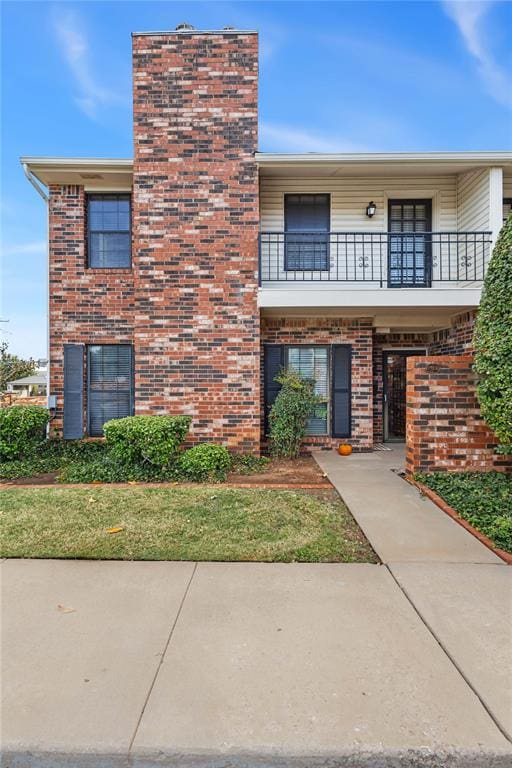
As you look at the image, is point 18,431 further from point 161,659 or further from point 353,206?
point 353,206

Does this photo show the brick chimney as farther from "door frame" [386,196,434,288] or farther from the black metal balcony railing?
"door frame" [386,196,434,288]

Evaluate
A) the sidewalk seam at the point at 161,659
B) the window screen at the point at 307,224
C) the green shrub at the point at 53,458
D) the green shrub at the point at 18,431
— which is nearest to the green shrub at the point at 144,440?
the green shrub at the point at 53,458

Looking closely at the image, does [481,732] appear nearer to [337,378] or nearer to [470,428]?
[470,428]

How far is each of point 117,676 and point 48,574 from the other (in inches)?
57.8

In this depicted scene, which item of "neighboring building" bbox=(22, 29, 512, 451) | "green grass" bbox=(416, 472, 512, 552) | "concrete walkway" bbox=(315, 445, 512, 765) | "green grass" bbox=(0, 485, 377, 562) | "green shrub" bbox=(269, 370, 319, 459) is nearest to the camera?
"concrete walkway" bbox=(315, 445, 512, 765)

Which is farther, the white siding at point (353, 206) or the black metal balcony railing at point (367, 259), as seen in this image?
the white siding at point (353, 206)

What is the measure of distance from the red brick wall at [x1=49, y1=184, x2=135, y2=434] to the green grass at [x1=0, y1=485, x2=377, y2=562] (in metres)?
3.52

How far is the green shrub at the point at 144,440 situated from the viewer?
20.3 feet

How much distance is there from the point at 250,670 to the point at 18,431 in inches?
247

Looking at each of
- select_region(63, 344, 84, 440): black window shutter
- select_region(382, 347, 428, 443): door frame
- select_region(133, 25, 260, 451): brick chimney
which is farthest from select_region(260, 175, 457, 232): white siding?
select_region(63, 344, 84, 440): black window shutter

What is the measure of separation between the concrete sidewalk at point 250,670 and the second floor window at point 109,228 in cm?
652

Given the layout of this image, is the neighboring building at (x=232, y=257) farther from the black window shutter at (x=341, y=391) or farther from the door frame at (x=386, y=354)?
the door frame at (x=386, y=354)

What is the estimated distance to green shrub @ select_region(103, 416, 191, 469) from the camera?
620 cm

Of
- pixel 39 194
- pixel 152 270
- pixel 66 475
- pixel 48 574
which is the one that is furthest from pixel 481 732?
pixel 39 194
